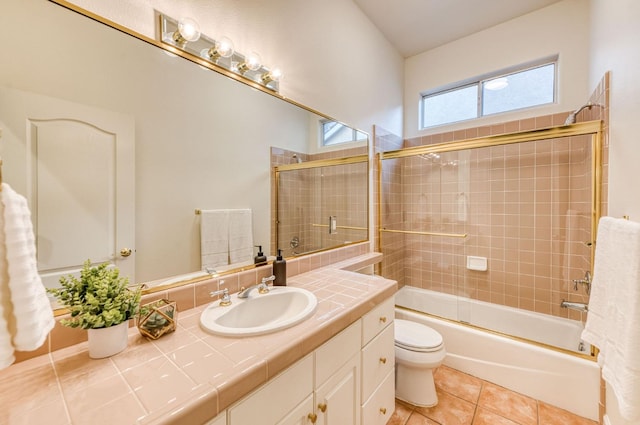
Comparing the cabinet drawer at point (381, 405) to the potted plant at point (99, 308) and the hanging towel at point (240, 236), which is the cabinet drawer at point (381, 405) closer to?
the hanging towel at point (240, 236)

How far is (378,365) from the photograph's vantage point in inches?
52.4

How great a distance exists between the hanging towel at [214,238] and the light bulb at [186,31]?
76 centimetres

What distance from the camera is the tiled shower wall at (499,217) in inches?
82.9

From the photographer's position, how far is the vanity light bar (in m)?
1.07

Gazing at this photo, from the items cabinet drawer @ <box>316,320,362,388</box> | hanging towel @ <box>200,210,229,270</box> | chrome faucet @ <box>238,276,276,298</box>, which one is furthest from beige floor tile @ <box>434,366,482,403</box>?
hanging towel @ <box>200,210,229,270</box>

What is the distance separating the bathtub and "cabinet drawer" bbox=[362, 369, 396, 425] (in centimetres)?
88

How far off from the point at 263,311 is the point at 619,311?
1.39m

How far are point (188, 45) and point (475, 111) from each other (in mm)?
2716

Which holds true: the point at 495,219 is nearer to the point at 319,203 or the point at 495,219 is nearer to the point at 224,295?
the point at 319,203

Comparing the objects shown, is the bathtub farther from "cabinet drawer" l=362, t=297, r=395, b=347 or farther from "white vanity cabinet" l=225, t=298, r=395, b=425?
"cabinet drawer" l=362, t=297, r=395, b=347

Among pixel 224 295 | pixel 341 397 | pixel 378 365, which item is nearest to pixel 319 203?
pixel 224 295

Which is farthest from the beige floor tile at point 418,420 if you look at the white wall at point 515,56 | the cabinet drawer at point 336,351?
the white wall at point 515,56

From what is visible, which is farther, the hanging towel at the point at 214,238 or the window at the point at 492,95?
the window at the point at 492,95

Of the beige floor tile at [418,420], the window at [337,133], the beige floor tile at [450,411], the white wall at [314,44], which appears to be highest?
the white wall at [314,44]
